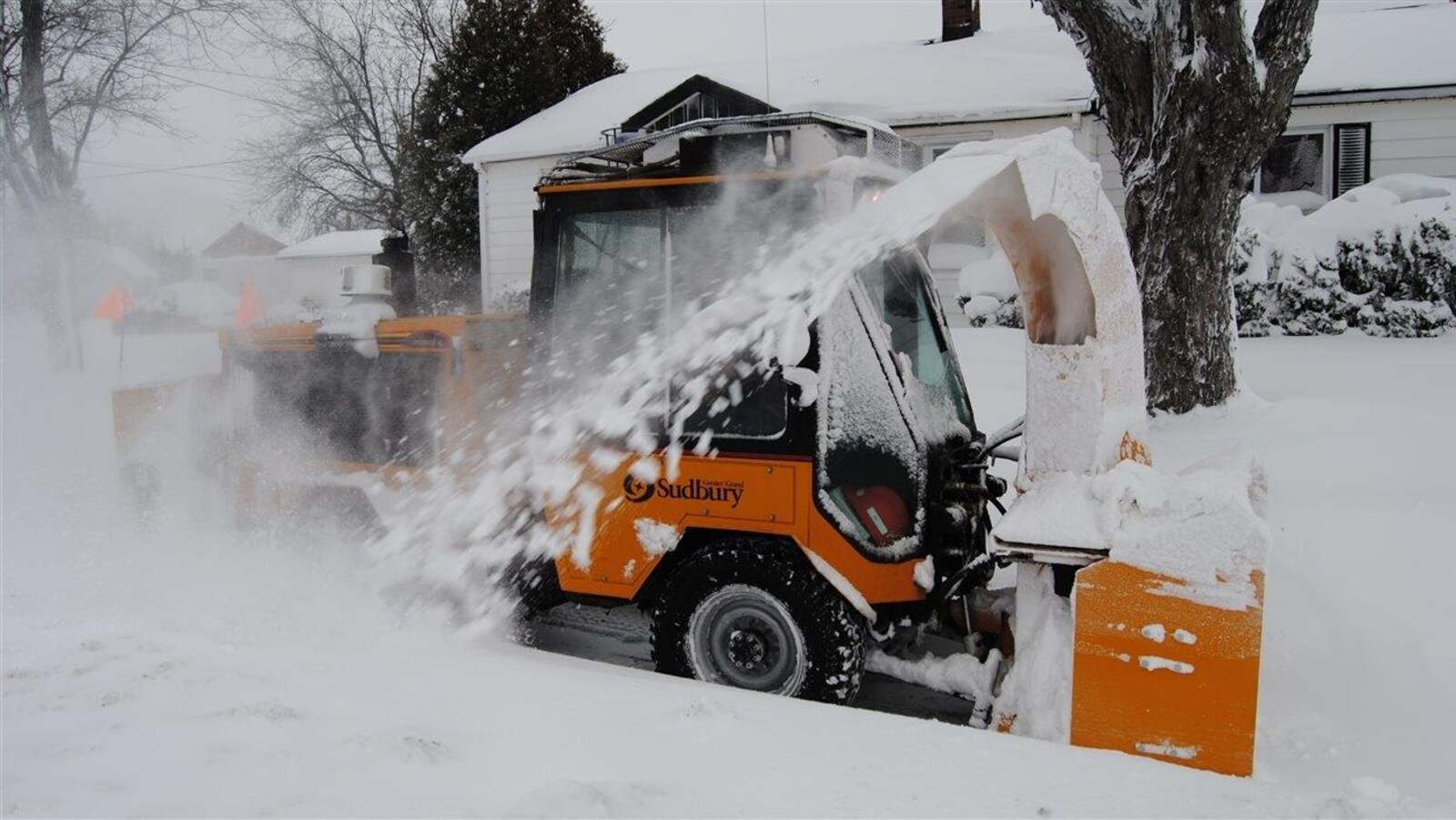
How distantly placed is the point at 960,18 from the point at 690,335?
58.1ft

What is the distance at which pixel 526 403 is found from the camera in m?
4.28

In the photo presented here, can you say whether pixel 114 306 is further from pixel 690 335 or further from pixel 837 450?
pixel 837 450

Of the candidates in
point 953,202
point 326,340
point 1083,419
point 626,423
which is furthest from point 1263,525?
point 326,340

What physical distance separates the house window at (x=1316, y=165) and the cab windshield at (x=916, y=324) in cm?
1207

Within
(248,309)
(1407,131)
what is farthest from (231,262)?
(1407,131)

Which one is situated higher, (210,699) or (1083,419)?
(1083,419)

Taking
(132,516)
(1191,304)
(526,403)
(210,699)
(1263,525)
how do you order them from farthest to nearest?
1. (1191,304)
2. (132,516)
3. (526,403)
4. (210,699)
5. (1263,525)

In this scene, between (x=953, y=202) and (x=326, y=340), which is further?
(x=326, y=340)

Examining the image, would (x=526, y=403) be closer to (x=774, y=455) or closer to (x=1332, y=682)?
(x=774, y=455)

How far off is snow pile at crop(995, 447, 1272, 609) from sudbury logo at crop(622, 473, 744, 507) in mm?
990

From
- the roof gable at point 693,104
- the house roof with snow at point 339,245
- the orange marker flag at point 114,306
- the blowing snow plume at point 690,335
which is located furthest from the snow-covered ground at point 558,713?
the house roof with snow at point 339,245

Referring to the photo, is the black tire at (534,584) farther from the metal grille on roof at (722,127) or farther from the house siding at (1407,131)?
the house siding at (1407,131)

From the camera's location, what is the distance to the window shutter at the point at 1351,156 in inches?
555

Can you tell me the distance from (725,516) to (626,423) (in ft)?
1.76
